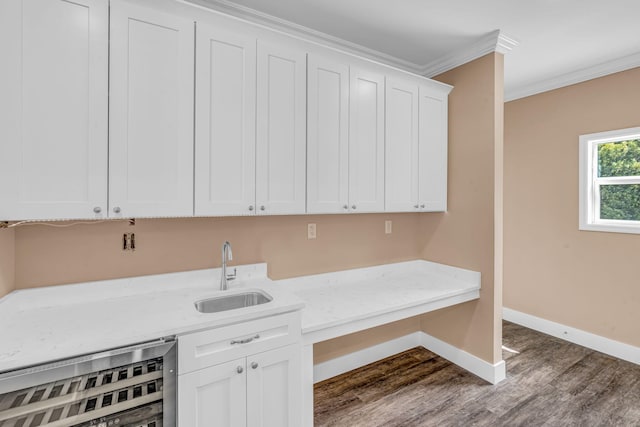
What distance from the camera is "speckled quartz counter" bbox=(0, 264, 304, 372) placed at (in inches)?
50.0

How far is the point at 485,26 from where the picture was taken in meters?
2.34

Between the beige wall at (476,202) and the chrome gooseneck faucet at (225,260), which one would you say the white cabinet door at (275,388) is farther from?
the beige wall at (476,202)

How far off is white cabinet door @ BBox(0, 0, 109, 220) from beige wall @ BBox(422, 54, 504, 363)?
8.64ft

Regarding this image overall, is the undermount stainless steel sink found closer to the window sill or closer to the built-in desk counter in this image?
the built-in desk counter

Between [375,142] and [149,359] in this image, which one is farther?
[375,142]

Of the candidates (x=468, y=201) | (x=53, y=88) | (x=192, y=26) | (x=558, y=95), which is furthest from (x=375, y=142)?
(x=558, y=95)

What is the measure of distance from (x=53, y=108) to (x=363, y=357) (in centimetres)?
278

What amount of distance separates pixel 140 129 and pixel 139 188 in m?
0.31

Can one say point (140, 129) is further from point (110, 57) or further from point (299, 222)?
point (299, 222)

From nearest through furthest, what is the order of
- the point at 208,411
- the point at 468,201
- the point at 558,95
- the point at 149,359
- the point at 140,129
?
the point at 149,359 < the point at 208,411 < the point at 140,129 < the point at 468,201 < the point at 558,95

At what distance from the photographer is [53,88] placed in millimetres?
1460

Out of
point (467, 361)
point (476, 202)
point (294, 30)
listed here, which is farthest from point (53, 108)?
point (467, 361)

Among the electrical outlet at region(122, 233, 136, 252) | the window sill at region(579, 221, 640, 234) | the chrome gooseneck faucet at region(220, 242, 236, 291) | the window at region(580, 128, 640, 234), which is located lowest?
the chrome gooseneck faucet at region(220, 242, 236, 291)

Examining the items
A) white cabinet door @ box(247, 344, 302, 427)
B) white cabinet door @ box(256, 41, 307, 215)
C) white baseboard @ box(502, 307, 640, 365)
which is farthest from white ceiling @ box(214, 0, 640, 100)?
white baseboard @ box(502, 307, 640, 365)
